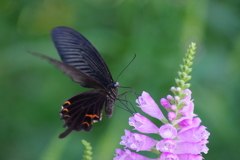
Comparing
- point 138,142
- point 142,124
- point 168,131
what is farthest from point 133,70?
point 168,131

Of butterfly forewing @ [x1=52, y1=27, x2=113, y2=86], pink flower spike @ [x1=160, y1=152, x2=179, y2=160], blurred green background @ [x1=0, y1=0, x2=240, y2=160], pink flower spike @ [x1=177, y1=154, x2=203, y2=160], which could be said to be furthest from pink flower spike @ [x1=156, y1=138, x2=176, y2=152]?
blurred green background @ [x1=0, y1=0, x2=240, y2=160]

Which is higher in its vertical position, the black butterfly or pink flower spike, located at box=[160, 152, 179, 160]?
the black butterfly

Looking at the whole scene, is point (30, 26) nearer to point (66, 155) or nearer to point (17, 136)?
point (17, 136)

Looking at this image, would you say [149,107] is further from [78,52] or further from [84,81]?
[78,52]

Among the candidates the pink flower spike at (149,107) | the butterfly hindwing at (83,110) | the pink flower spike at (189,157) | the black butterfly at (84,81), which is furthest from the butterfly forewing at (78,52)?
the pink flower spike at (189,157)

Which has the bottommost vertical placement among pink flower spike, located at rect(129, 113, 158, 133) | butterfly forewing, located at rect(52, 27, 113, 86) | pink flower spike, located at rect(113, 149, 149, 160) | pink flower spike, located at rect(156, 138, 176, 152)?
pink flower spike, located at rect(113, 149, 149, 160)

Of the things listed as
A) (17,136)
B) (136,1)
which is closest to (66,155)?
(17,136)

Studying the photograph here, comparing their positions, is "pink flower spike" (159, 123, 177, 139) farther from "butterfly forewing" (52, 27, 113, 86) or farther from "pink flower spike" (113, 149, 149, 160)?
"butterfly forewing" (52, 27, 113, 86)
